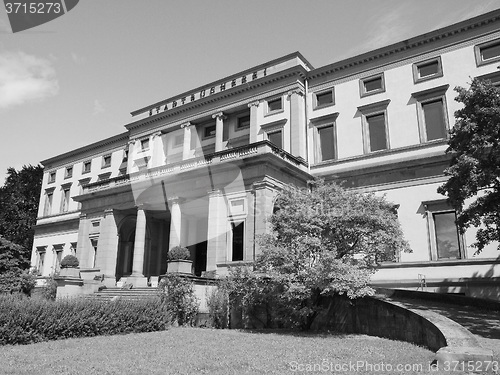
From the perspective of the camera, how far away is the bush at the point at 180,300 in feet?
64.5

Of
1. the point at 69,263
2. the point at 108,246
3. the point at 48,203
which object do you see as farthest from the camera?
the point at 48,203

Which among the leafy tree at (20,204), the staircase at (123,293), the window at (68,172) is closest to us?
the staircase at (123,293)

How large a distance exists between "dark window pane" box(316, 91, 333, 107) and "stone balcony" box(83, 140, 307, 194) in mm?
5355

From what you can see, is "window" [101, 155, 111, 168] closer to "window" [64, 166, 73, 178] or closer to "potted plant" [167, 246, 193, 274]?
"window" [64, 166, 73, 178]

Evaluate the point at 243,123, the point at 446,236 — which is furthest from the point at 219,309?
the point at 243,123

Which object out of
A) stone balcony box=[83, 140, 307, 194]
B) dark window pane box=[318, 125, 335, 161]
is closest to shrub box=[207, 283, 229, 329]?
stone balcony box=[83, 140, 307, 194]

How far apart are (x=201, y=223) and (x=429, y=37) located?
69.4ft

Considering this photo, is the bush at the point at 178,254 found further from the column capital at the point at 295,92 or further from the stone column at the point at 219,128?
the column capital at the point at 295,92

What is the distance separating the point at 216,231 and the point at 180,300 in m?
6.21

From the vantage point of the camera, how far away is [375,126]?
29359 mm

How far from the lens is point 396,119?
93.1 feet

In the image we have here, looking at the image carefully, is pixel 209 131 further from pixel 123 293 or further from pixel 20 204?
pixel 20 204

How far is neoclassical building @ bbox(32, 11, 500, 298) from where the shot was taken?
24.7 m

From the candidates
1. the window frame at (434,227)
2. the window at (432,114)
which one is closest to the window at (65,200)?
the window at (432,114)
